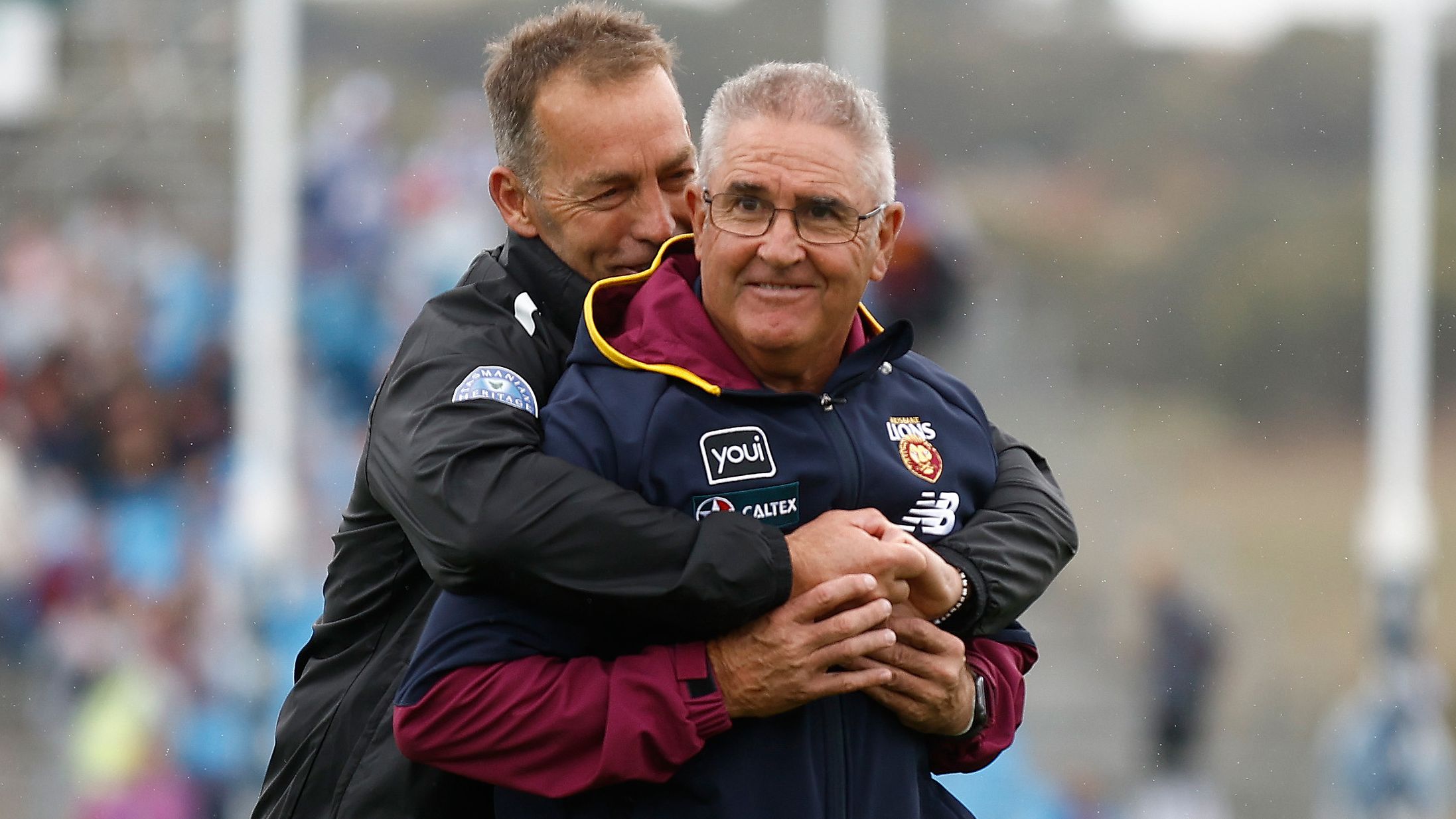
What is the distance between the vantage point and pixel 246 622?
36.4ft

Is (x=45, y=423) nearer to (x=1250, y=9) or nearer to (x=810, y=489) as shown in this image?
(x=810, y=489)

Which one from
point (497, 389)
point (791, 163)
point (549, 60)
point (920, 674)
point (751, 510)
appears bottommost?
point (920, 674)

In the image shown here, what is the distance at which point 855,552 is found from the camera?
2488 mm

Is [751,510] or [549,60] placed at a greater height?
[549,60]

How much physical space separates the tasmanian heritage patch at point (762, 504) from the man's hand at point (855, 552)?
6 cm

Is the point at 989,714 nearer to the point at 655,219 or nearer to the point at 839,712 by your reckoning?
the point at 839,712

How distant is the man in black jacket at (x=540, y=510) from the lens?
2443 mm

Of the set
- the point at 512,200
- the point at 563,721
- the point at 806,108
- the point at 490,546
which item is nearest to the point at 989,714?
the point at 563,721

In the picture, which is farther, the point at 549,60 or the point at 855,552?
the point at 549,60

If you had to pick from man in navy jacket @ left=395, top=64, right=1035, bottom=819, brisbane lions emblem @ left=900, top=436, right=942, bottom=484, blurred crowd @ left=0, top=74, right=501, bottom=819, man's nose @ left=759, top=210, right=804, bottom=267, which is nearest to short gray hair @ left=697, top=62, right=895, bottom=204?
man in navy jacket @ left=395, top=64, right=1035, bottom=819

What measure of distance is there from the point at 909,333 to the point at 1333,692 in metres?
17.0

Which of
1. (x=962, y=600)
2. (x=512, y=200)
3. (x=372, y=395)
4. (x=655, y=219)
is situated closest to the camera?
(x=962, y=600)

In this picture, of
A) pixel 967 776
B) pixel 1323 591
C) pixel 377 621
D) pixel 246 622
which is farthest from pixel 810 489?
pixel 1323 591

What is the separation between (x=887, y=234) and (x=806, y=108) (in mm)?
244
